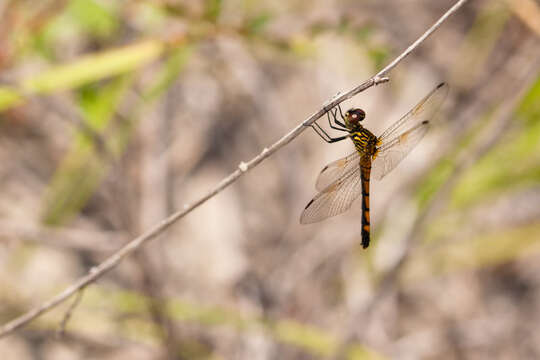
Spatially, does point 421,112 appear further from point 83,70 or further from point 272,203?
point 272,203

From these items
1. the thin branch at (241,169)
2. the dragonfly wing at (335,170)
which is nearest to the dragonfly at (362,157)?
the dragonfly wing at (335,170)

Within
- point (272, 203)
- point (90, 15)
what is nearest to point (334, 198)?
point (90, 15)

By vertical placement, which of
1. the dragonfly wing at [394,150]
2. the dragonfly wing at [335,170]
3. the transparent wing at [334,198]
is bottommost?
the transparent wing at [334,198]

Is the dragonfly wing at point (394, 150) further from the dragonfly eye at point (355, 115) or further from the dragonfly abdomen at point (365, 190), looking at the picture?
the dragonfly eye at point (355, 115)

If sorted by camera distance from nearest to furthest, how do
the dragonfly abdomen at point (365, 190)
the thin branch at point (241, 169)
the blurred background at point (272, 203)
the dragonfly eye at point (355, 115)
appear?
1. the thin branch at point (241, 169)
2. the dragonfly eye at point (355, 115)
3. the dragonfly abdomen at point (365, 190)
4. the blurred background at point (272, 203)

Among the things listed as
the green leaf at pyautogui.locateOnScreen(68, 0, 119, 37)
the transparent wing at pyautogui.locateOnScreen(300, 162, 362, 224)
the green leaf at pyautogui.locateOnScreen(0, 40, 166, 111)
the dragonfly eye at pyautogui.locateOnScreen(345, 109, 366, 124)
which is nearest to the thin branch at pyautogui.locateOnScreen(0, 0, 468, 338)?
the transparent wing at pyautogui.locateOnScreen(300, 162, 362, 224)

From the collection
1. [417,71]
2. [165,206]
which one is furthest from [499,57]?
[165,206]
